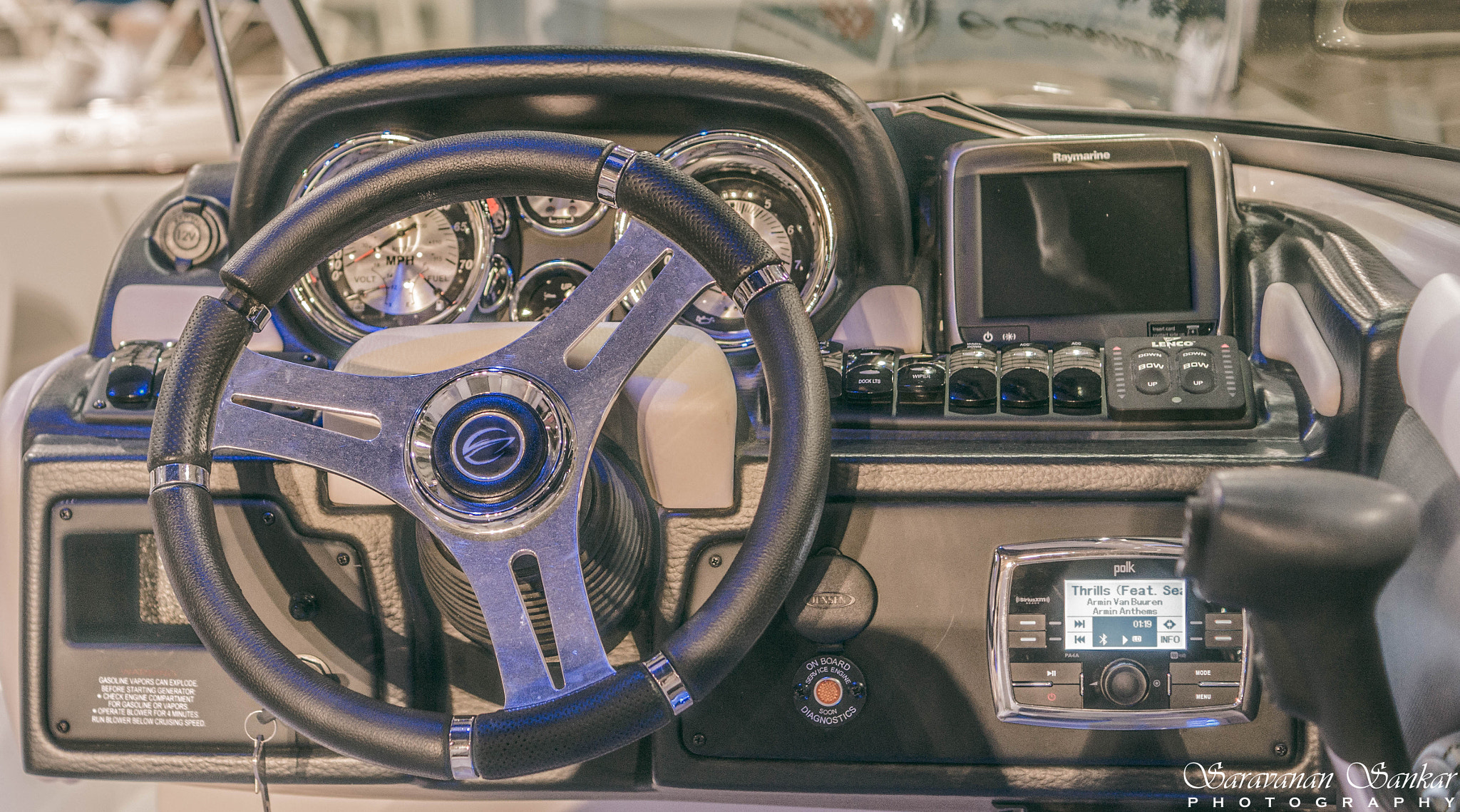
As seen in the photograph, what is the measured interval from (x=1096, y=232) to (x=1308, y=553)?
0.65 metres

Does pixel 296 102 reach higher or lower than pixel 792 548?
higher

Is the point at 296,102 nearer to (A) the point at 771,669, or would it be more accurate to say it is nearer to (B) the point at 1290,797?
(A) the point at 771,669

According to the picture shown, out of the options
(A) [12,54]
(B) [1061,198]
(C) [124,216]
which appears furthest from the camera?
(A) [12,54]

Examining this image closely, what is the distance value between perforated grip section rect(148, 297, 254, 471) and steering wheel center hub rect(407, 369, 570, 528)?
18 cm

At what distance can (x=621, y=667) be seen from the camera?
0.87 m

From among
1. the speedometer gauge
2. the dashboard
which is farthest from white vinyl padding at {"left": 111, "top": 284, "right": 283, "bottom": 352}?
the speedometer gauge

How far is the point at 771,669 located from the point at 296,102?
2.83 ft

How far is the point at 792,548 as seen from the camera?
0.87m

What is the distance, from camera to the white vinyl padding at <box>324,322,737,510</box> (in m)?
1.03

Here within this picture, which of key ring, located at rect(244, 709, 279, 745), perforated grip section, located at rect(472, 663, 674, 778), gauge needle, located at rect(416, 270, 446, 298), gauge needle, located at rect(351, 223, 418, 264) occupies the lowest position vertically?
key ring, located at rect(244, 709, 279, 745)

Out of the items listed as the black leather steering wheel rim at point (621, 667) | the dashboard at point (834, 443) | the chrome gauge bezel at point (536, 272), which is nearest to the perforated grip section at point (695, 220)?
the black leather steering wheel rim at point (621, 667)

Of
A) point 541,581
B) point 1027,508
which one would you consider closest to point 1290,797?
point 1027,508

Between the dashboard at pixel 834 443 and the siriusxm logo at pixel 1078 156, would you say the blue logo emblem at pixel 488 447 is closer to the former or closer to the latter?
the dashboard at pixel 834 443

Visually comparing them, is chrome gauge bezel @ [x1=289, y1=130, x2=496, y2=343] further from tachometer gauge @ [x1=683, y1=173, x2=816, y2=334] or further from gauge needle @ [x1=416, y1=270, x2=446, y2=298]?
tachometer gauge @ [x1=683, y1=173, x2=816, y2=334]
